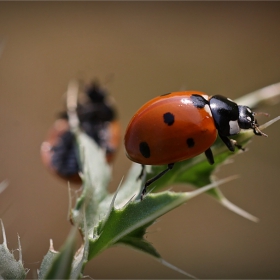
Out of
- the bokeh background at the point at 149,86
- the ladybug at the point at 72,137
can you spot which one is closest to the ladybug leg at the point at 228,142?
the ladybug at the point at 72,137

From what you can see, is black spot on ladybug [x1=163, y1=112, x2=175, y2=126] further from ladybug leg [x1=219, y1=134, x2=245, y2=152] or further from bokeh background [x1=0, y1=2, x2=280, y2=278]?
bokeh background [x1=0, y1=2, x2=280, y2=278]

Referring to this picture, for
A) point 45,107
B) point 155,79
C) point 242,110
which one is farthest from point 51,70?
point 242,110

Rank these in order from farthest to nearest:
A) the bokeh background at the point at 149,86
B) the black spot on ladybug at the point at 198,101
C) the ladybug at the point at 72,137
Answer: the bokeh background at the point at 149,86 < the ladybug at the point at 72,137 < the black spot on ladybug at the point at 198,101

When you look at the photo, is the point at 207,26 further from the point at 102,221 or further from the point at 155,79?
the point at 102,221

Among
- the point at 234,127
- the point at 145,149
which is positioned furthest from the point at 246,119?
the point at 145,149

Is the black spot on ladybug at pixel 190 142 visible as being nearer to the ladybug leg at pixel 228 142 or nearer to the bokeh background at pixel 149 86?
the ladybug leg at pixel 228 142

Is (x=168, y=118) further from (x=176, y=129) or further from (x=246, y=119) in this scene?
(x=246, y=119)
